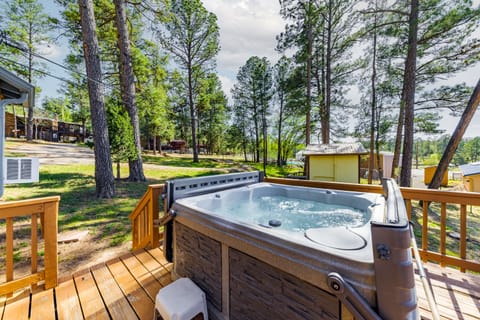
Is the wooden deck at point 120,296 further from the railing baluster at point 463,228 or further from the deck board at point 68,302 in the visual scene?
the railing baluster at point 463,228

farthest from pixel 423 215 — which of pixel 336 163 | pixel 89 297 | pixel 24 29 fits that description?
pixel 24 29

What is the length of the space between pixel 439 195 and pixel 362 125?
10.4 meters

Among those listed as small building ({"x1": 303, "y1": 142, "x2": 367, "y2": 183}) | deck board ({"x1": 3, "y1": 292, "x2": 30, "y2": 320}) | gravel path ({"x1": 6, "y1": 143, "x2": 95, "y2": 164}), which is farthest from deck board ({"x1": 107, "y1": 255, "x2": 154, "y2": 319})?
gravel path ({"x1": 6, "y1": 143, "x2": 95, "y2": 164})

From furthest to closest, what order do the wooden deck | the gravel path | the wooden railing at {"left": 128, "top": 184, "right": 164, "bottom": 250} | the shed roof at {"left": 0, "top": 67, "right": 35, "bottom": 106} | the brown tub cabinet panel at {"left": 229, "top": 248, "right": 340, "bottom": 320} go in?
the gravel path
the shed roof at {"left": 0, "top": 67, "right": 35, "bottom": 106}
the wooden railing at {"left": 128, "top": 184, "right": 164, "bottom": 250}
the wooden deck
the brown tub cabinet panel at {"left": 229, "top": 248, "right": 340, "bottom": 320}

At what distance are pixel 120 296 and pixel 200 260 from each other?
90 cm

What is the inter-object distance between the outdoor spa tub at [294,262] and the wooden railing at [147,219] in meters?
0.54

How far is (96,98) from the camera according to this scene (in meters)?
4.84

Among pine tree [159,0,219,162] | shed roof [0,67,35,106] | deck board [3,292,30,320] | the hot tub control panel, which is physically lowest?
deck board [3,292,30,320]

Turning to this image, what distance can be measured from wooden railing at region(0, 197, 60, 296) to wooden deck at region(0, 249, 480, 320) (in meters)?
0.13

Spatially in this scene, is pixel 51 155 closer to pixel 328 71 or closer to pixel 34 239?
pixel 34 239

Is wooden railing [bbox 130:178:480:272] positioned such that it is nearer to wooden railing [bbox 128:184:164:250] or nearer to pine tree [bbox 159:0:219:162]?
wooden railing [bbox 128:184:164:250]

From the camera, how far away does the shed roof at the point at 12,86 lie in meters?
2.67

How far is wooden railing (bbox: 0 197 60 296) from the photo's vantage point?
1687 millimetres

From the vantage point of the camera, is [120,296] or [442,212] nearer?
[120,296]
